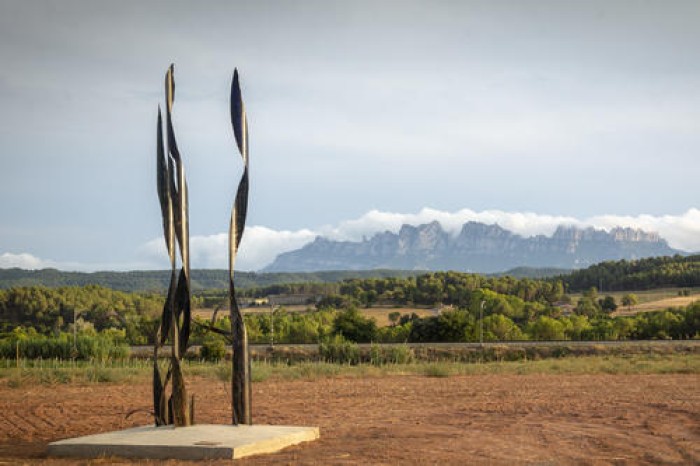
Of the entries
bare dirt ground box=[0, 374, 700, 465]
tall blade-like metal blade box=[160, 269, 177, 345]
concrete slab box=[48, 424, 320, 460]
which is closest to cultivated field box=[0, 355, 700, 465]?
bare dirt ground box=[0, 374, 700, 465]

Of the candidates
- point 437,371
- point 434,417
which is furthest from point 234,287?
point 437,371

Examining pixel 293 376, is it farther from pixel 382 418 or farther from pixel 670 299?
pixel 670 299

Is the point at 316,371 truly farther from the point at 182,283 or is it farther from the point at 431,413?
the point at 182,283

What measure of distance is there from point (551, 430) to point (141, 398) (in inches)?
369

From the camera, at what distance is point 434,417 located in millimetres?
14000

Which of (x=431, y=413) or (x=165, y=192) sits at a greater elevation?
(x=165, y=192)

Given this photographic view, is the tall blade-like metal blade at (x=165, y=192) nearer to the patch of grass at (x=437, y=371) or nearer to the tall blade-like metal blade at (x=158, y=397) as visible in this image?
the tall blade-like metal blade at (x=158, y=397)

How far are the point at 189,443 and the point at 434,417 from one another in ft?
16.2

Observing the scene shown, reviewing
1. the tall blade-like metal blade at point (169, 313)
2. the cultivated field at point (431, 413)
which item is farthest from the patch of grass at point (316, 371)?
the tall blade-like metal blade at point (169, 313)

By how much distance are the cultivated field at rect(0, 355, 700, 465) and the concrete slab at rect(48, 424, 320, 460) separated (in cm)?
25

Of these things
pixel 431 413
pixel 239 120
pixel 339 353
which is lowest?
pixel 339 353

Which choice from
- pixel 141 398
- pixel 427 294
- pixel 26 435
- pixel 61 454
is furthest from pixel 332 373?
pixel 427 294

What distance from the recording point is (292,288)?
435 feet

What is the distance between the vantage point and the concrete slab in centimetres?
998
